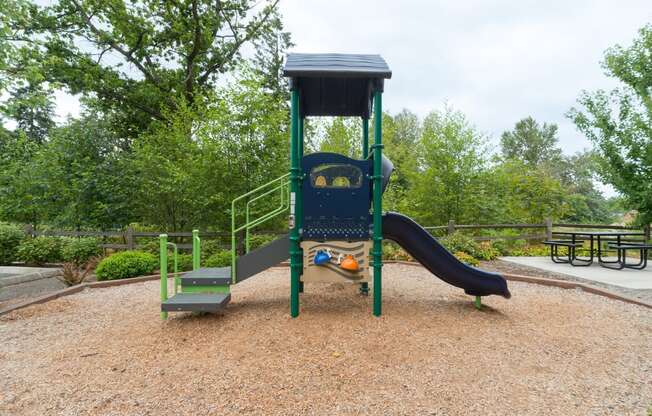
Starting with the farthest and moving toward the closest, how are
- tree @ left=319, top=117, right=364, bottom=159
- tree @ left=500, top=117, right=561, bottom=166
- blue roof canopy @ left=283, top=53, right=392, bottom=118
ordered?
tree @ left=500, top=117, right=561, bottom=166 < tree @ left=319, top=117, right=364, bottom=159 < blue roof canopy @ left=283, top=53, right=392, bottom=118

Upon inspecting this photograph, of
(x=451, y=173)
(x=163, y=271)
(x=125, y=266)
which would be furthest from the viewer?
(x=451, y=173)

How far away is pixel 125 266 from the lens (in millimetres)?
6727

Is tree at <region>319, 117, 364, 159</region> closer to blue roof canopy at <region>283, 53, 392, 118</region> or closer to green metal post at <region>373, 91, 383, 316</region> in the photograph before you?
blue roof canopy at <region>283, 53, 392, 118</region>

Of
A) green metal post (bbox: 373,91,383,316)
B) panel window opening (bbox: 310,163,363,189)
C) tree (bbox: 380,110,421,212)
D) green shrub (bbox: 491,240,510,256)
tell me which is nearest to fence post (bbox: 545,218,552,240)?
green shrub (bbox: 491,240,510,256)

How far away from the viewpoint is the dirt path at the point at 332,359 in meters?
2.32

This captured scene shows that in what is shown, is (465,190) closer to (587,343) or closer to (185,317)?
(587,343)

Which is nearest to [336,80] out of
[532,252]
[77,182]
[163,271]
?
[163,271]

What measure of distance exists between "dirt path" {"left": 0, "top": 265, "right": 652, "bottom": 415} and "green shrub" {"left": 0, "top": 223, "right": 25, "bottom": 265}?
6421 mm

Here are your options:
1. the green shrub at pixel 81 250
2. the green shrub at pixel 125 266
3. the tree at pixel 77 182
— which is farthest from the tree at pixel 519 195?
the green shrub at pixel 81 250

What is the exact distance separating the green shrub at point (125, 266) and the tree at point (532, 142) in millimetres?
39372

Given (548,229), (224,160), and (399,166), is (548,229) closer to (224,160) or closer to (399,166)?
(399,166)

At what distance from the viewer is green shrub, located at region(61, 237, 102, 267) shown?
859 cm

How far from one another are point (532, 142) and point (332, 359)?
43202mm

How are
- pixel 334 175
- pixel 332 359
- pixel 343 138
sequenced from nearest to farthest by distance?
pixel 332 359
pixel 334 175
pixel 343 138
